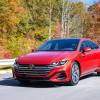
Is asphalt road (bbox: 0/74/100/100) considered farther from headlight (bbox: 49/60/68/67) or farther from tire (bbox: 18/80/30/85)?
headlight (bbox: 49/60/68/67)

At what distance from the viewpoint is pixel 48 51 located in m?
14.0

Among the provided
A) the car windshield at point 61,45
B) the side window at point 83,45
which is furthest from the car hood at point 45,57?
the side window at point 83,45

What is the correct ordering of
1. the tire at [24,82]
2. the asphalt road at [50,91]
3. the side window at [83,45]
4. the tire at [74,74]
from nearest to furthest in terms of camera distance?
the asphalt road at [50,91] → the tire at [74,74] → the tire at [24,82] → the side window at [83,45]

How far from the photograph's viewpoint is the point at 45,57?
13.0m

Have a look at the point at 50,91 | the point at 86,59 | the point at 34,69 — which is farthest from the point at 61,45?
the point at 50,91

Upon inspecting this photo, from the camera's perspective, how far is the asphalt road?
10961 millimetres

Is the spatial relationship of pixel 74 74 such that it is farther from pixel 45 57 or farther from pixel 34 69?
pixel 34 69

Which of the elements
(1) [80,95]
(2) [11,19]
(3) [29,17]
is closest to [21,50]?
(2) [11,19]

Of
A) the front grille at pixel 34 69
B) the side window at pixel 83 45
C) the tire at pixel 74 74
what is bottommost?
the tire at pixel 74 74

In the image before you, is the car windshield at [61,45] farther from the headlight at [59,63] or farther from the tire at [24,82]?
the tire at [24,82]

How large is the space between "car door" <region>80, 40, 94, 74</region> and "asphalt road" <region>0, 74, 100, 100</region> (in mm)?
430

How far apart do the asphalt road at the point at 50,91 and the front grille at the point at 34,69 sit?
0.47 m

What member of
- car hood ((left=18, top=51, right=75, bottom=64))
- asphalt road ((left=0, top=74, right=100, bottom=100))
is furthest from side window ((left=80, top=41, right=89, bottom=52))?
asphalt road ((left=0, top=74, right=100, bottom=100))

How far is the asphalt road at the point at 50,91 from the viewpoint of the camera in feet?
36.0
